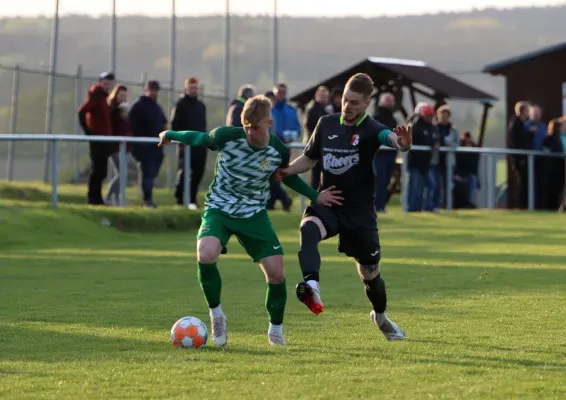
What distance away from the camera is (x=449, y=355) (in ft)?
26.6

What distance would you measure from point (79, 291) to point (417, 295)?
287cm

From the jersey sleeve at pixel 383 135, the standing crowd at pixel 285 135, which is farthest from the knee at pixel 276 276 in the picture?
the standing crowd at pixel 285 135

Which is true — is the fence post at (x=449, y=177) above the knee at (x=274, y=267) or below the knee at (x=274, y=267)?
above

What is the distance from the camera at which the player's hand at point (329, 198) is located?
9.05m

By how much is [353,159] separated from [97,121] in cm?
1174

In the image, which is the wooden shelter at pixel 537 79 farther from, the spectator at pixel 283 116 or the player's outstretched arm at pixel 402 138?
the player's outstretched arm at pixel 402 138

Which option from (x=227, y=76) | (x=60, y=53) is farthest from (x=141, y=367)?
(x=227, y=76)

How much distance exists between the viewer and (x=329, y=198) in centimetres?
905

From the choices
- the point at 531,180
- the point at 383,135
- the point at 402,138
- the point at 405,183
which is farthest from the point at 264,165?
the point at 531,180

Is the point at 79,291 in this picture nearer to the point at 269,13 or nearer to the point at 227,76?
the point at 227,76

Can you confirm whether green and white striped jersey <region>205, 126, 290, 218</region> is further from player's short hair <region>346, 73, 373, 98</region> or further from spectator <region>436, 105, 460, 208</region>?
spectator <region>436, 105, 460, 208</region>

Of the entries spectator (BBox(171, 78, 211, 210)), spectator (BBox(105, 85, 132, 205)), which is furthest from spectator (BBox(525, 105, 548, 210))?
spectator (BBox(105, 85, 132, 205))

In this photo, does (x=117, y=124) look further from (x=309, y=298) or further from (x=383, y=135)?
(x=309, y=298)

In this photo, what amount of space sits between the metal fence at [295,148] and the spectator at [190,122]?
0.68 ft
